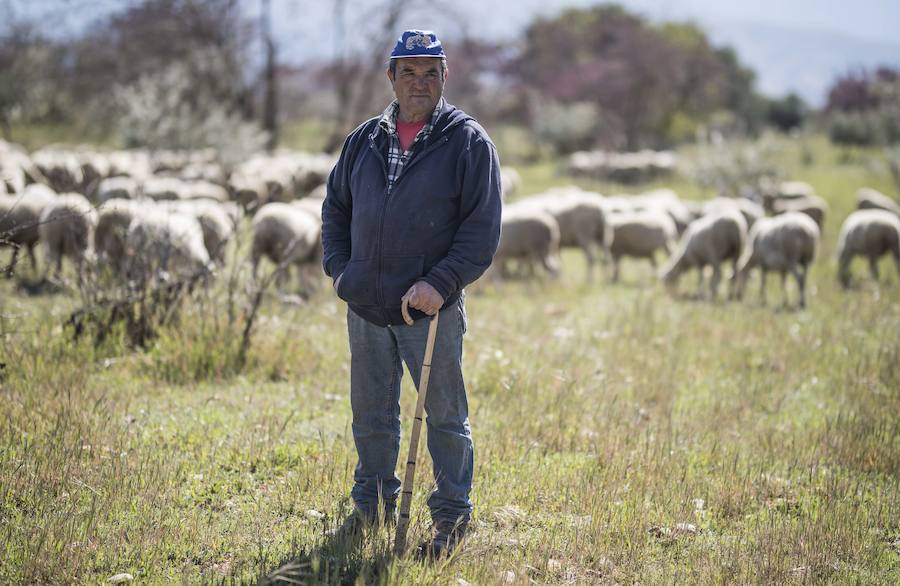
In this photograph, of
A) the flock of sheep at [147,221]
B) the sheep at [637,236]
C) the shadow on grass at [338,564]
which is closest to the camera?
the shadow on grass at [338,564]

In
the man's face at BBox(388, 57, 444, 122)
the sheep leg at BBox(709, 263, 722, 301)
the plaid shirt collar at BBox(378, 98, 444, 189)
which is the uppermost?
the man's face at BBox(388, 57, 444, 122)

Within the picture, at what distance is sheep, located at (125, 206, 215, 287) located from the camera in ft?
25.7

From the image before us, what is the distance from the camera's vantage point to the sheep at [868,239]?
47.3 ft

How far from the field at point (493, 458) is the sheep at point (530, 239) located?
5265 millimetres

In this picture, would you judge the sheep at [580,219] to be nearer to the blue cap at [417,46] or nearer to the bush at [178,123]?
the bush at [178,123]

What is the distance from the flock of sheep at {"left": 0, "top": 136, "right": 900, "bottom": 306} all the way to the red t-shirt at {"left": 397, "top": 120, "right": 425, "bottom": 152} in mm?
3442

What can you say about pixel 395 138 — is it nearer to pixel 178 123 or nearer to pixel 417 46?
pixel 417 46

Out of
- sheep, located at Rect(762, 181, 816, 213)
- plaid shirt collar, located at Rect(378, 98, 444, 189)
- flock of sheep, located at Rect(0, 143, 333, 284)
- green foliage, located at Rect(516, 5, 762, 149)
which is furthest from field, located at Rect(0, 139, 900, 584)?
green foliage, located at Rect(516, 5, 762, 149)

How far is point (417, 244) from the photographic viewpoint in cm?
400

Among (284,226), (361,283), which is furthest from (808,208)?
(361,283)

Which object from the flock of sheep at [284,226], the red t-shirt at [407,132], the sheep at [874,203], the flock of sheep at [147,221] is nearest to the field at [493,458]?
the flock of sheep at [147,221]

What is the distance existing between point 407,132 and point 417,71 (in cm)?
30

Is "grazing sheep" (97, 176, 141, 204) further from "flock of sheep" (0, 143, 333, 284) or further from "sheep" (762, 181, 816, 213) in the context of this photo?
"sheep" (762, 181, 816, 213)

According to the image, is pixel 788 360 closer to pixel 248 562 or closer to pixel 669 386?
pixel 669 386
